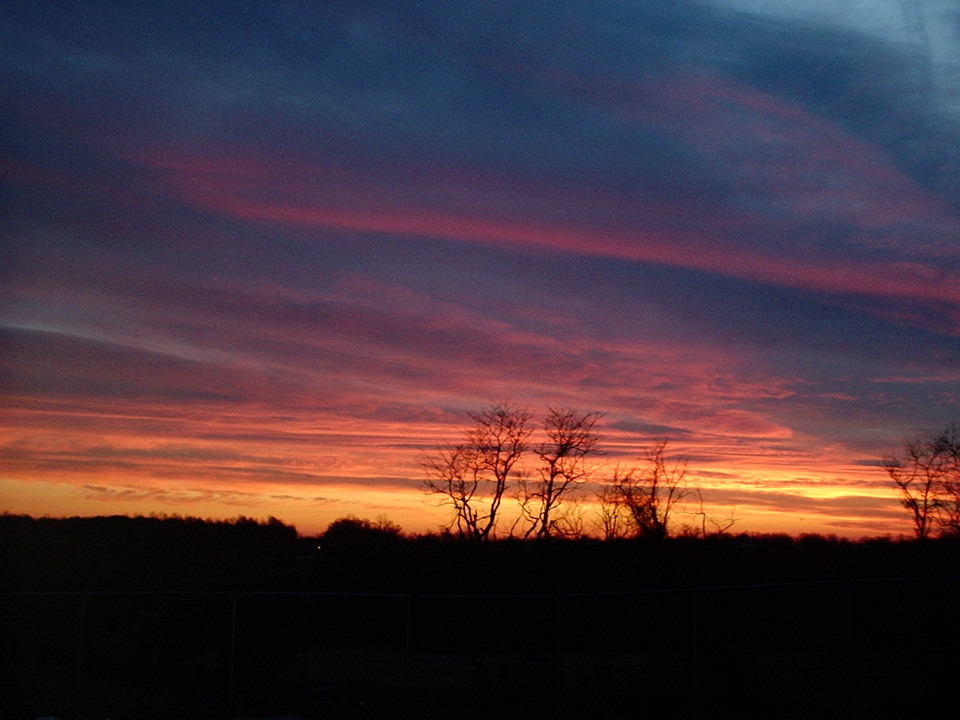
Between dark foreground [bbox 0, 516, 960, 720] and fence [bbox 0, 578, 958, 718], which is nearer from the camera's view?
dark foreground [bbox 0, 516, 960, 720]

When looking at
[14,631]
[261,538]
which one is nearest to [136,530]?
[261,538]

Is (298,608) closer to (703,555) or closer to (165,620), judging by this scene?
(165,620)

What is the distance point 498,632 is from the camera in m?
22.8

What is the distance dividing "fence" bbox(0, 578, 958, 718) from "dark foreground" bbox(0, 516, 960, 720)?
60mm

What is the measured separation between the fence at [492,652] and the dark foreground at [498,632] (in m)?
0.06

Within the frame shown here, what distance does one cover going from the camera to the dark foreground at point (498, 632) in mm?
16969

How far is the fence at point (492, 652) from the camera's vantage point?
17.3 metres

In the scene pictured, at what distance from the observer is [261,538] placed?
37125 millimetres

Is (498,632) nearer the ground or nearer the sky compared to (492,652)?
nearer the sky

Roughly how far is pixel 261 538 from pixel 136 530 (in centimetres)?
487

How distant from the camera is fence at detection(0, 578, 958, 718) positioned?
56.9ft

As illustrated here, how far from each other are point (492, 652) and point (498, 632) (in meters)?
0.50

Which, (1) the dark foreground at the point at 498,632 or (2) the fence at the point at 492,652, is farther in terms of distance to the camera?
(2) the fence at the point at 492,652

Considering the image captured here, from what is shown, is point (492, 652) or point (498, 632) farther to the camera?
point (498, 632)
